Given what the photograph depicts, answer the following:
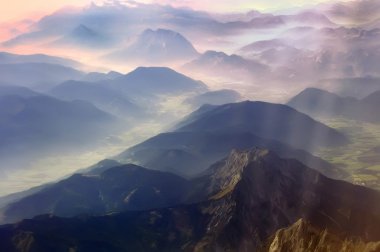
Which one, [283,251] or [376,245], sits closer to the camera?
[376,245]

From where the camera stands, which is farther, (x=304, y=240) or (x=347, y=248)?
(x=304, y=240)

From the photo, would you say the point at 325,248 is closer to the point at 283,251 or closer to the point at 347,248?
the point at 347,248

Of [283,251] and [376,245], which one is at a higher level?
[376,245]

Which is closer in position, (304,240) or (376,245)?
(376,245)

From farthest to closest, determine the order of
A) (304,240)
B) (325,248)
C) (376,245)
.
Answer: (304,240)
(325,248)
(376,245)

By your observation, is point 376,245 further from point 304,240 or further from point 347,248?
point 304,240

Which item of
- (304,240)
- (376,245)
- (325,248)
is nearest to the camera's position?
(376,245)

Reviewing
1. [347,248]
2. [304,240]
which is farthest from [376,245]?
[304,240]

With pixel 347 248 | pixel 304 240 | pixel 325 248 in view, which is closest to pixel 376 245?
pixel 347 248

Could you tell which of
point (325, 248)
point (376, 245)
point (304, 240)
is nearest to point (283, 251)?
point (304, 240)
